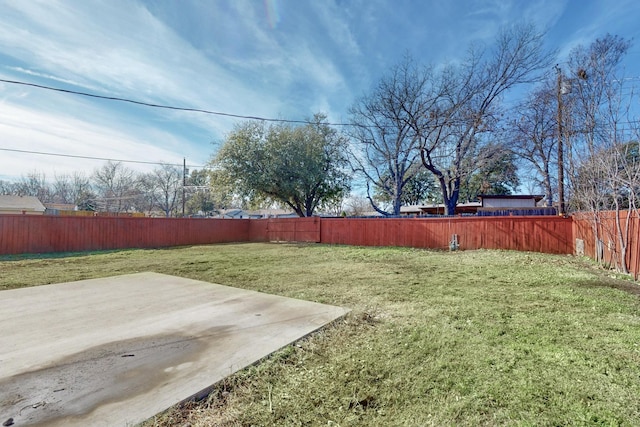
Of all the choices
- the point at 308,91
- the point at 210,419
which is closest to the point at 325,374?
the point at 210,419

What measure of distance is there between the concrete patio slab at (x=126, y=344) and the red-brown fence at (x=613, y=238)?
5847mm

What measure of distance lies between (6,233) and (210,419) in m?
13.1

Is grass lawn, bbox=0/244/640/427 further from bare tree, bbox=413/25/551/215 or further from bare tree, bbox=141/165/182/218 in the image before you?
bare tree, bbox=141/165/182/218

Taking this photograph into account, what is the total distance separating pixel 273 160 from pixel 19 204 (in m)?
18.7

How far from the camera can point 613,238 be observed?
600 centimetres

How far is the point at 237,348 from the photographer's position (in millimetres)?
2445

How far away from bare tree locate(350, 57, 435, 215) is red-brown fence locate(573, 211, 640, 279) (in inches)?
353

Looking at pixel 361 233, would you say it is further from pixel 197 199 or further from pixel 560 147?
pixel 197 199

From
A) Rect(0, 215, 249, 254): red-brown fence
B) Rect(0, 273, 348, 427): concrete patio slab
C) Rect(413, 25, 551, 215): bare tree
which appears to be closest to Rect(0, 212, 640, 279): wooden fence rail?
Rect(0, 215, 249, 254): red-brown fence

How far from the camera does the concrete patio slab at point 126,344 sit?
169 cm

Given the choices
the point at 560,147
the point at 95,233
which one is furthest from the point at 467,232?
the point at 95,233

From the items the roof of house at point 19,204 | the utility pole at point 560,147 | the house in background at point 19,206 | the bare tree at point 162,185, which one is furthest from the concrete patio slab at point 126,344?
the bare tree at point 162,185

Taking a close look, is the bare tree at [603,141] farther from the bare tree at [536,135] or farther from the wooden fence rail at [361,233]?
the bare tree at [536,135]

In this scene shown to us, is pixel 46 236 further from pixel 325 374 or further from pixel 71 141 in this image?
pixel 325 374
